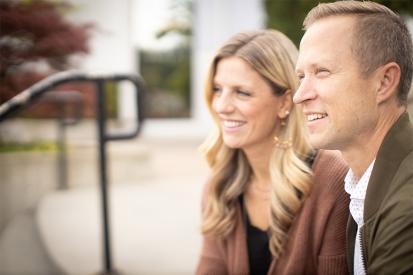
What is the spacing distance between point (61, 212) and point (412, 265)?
3245mm

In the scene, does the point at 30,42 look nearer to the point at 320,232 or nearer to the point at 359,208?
the point at 320,232

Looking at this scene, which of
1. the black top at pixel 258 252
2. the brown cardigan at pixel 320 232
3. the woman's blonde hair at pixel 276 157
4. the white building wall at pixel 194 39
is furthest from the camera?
the white building wall at pixel 194 39

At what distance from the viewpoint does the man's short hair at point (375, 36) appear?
1.09 metres

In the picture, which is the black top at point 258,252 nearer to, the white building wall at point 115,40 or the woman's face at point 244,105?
the woman's face at point 244,105

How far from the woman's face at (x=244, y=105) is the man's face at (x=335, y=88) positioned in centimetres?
52

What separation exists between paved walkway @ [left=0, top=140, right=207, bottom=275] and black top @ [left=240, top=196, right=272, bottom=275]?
1082mm

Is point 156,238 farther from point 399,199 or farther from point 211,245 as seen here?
point 399,199

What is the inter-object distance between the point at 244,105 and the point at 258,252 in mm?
556

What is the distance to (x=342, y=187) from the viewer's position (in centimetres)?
157

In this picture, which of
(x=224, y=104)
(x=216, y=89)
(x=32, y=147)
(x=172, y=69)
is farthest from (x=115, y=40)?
(x=224, y=104)

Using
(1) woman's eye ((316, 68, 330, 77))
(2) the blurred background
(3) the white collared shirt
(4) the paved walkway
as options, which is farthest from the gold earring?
(4) the paved walkway

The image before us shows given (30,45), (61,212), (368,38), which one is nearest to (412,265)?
(368,38)

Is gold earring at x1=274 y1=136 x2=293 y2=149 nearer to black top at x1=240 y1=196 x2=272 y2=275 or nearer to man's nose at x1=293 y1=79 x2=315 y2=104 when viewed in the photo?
black top at x1=240 y1=196 x2=272 y2=275

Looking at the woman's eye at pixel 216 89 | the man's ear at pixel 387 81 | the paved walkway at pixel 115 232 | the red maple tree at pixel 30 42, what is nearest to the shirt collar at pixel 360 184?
the man's ear at pixel 387 81
